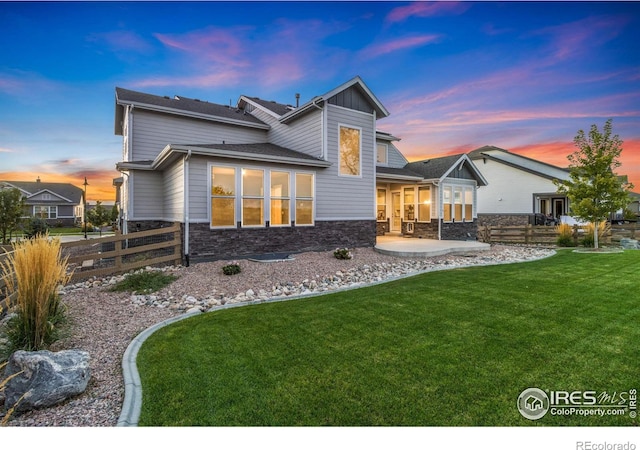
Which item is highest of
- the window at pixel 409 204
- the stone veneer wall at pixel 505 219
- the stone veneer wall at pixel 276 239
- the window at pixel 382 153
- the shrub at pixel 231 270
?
the window at pixel 382 153

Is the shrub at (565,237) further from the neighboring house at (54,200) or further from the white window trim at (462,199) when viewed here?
the neighboring house at (54,200)

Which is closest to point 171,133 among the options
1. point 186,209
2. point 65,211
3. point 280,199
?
point 186,209

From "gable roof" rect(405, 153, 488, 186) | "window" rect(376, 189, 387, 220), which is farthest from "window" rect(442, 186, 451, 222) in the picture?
"window" rect(376, 189, 387, 220)

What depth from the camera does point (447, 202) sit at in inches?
598

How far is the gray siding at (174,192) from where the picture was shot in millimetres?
8808

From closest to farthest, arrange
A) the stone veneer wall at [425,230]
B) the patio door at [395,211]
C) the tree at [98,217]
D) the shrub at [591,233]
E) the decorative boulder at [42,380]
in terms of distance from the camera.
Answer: the decorative boulder at [42,380]
the shrub at [591,233]
the stone veneer wall at [425,230]
the patio door at [395,211]
the tree at [98,217]

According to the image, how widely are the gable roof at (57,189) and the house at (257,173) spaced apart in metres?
32.4

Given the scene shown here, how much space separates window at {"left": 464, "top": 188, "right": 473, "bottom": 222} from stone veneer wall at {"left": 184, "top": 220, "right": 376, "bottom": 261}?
22.6 ft

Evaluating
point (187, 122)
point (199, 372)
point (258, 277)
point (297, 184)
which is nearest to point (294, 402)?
point (199, 372)

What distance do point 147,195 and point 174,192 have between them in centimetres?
252

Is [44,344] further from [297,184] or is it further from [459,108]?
[459,108]

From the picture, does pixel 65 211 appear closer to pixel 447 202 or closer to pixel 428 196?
pixel 428 196

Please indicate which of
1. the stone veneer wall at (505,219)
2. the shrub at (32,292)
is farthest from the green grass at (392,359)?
the stone veneer wall at (505,219)

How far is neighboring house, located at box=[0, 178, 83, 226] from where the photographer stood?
35125mm
